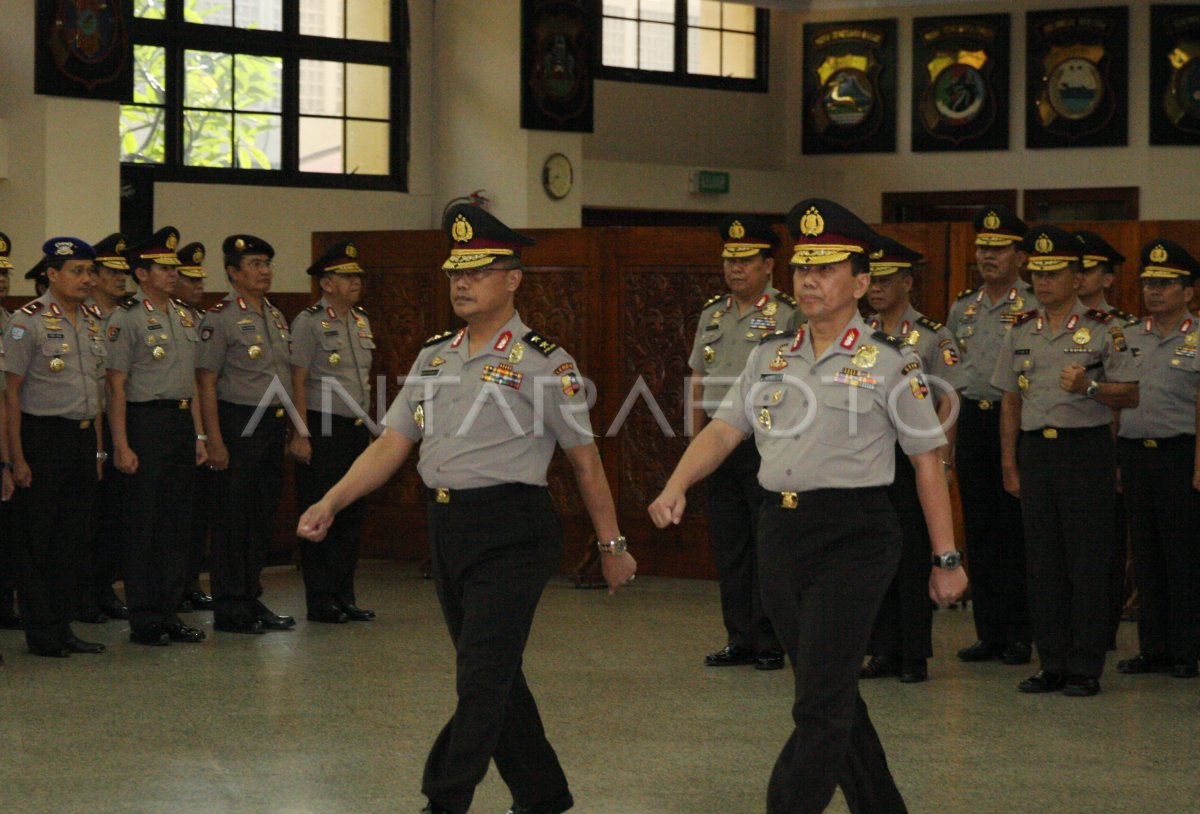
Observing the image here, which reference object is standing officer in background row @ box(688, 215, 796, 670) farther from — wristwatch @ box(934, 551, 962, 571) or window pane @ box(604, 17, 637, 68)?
window pane @ box(604, 17, 637, 68)

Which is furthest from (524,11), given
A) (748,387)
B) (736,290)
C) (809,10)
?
(748,387)

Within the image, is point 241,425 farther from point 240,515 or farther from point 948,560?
point 948,560

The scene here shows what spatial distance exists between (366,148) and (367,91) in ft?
1.40

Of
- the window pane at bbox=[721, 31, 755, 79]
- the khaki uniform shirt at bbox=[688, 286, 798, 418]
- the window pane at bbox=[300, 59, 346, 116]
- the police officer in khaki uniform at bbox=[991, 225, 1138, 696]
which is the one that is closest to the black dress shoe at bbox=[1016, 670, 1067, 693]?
the police officer in khaki uniform at bbox=[991, 225, 1138, 696]

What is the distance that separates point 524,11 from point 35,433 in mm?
6441

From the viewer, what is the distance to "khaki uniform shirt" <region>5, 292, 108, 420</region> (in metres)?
6.59

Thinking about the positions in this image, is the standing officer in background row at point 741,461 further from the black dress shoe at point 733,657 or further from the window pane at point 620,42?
the window pane at point 620,42

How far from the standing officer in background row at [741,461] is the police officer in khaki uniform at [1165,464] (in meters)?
1.38

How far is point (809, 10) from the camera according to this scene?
14.5 m

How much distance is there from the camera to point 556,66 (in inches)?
484

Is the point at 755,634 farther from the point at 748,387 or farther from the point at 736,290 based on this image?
the point at 748,387

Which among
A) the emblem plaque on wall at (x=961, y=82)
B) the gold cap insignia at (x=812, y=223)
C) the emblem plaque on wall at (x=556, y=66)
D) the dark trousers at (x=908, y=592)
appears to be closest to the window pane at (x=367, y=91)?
the emblem plaque on wall at (x=556, y=66)

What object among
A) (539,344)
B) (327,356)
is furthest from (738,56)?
(539,344)

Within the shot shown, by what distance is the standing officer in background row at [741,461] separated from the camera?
6.52 meters
